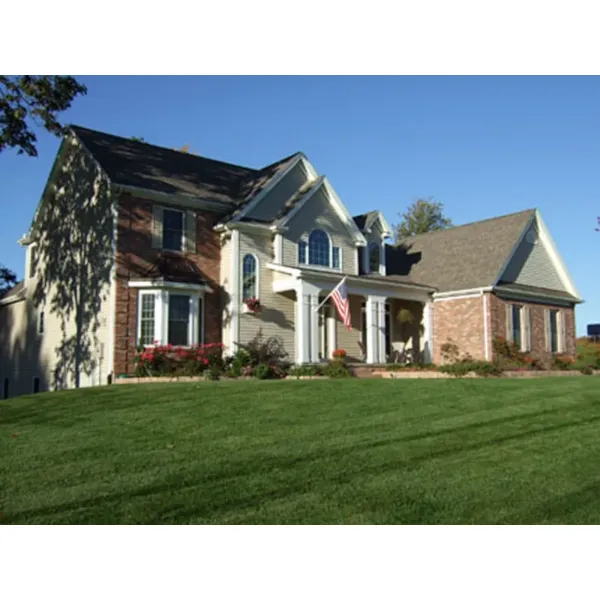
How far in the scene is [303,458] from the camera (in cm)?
792

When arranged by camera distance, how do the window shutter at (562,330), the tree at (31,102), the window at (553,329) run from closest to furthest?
the tree at (31,102)
the window at (553,329)
the window shutter at (562,330)

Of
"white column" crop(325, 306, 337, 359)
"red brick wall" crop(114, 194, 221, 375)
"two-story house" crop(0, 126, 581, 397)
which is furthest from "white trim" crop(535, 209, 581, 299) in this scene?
"red brick wall" crop(114, 194, 221, 375)

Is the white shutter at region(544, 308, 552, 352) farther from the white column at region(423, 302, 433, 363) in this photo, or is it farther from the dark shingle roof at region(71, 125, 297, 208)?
the dark shingle roof at region(71, 125, 297, 208)

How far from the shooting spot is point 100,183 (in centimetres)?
2058

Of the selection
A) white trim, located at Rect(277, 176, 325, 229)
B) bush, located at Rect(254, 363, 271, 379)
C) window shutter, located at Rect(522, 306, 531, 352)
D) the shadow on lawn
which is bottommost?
the shadow on lawn

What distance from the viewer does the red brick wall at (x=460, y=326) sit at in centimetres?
2370

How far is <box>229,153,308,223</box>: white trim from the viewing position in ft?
69.4

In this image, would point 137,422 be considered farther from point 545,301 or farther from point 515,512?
point 545,301

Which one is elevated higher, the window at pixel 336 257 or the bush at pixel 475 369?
the window at pixel 336 257

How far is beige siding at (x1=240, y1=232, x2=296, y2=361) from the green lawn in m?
7.93

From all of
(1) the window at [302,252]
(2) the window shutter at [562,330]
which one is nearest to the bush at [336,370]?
(1) the window at [302,252]

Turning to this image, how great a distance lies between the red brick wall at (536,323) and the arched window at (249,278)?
29.3 feet

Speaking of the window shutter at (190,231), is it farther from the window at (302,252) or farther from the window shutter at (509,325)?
the window shutter at (509,325)

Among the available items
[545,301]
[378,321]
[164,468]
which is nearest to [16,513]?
[164,468]
